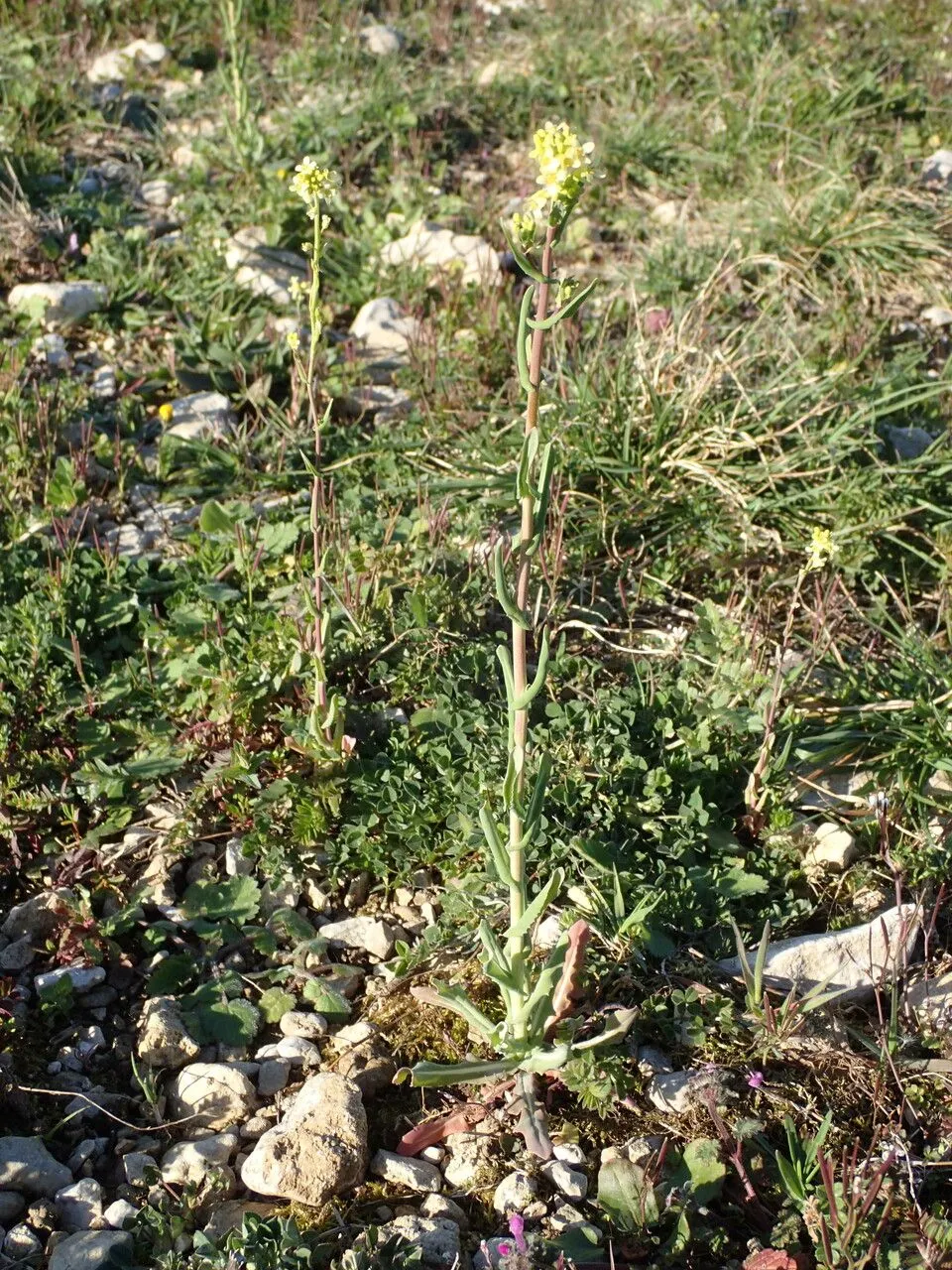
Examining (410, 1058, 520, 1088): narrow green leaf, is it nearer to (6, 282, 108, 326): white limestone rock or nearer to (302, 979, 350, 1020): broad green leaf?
(302, 979, 350, 1020): broad green leaf

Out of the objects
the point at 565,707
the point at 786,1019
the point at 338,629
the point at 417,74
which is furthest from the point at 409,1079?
the point at 417,74

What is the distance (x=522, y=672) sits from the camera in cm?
217

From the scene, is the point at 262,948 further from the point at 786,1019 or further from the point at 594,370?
the point at 594,370

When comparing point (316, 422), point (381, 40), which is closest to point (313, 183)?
point (316, 422)

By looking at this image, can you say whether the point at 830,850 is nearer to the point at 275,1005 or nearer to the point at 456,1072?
the point at 456,1072

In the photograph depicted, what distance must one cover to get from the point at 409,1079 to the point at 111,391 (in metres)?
3.01

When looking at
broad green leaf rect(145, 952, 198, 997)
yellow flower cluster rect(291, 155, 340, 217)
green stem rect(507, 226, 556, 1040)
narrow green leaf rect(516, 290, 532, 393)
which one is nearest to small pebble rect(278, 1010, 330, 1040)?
broad green leaf rect(145, 952, 198, 997)

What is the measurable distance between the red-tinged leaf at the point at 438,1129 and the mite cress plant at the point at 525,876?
0.09m

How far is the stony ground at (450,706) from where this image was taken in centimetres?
234

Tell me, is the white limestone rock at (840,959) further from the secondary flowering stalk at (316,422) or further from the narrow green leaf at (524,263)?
the narrow green leaf at (524,263)

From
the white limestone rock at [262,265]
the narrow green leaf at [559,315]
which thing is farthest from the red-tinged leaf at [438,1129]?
the white limestone rock at [262,265]

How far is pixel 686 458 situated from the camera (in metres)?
4.00

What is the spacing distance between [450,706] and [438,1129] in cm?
110

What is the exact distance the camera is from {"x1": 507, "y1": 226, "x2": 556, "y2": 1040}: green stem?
195 centimetres
